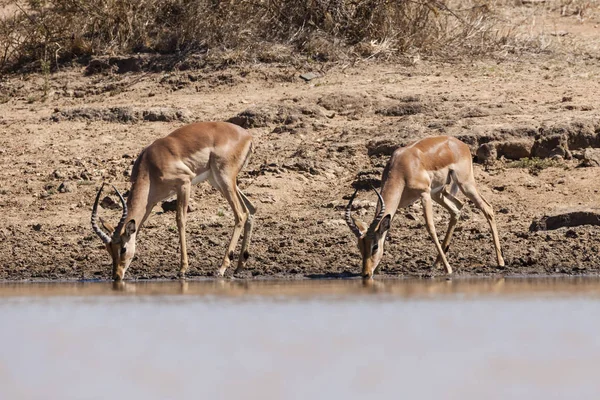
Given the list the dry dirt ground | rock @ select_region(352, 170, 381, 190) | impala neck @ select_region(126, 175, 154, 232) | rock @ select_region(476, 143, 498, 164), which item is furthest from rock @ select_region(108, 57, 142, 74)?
rock @ select_region(476, 143, 498, 164)

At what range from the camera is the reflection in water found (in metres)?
11.5

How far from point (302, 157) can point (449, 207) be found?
8.08ft

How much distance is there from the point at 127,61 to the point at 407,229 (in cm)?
610

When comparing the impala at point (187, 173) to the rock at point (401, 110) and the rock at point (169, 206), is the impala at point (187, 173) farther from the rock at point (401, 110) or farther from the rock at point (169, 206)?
the rock at point (401, 110)

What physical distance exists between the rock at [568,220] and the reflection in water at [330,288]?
4.51 ft

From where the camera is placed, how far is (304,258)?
1373 centimetres

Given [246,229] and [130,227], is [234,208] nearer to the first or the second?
[246,229]

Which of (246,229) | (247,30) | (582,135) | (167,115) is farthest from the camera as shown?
(247,30)

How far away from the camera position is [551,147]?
15.4 metres

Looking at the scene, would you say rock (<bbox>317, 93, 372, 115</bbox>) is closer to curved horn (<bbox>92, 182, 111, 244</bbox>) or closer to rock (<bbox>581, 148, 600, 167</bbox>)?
rock (<bbox>581, 148, 600, 167</bbox>)

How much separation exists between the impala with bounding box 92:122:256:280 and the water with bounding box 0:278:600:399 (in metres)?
1.16

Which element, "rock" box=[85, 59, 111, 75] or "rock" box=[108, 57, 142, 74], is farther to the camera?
"rock" box=[85, 59, 111, 75]

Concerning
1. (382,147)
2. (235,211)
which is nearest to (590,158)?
(382,147)

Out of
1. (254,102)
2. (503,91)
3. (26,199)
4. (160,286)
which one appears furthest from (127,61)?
(160,286)
